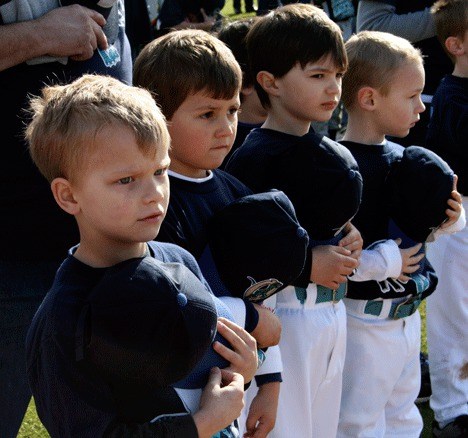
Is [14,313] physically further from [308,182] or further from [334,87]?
[334,87]

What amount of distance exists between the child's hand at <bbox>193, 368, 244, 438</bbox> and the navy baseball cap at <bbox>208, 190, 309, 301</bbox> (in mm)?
469

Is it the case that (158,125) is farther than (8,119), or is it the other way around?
(8,119)

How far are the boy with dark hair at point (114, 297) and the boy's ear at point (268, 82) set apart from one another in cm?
110

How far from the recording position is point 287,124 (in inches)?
126

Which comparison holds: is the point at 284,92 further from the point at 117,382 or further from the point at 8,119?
the point at 117,382

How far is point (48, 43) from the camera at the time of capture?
2.78m

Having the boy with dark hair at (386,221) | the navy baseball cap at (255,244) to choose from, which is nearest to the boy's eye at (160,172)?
the navy baseball cap at (255,244)

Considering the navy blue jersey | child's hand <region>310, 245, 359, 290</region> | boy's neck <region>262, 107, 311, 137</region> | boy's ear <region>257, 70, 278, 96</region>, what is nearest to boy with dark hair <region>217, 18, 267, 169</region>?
boy's ear <region>257, 70, 278, 96</region>

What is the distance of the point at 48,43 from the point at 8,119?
26cm

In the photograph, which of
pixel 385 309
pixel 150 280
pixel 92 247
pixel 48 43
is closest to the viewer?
pixel 150 280

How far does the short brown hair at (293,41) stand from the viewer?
3158mm

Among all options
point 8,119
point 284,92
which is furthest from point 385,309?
point 8,119

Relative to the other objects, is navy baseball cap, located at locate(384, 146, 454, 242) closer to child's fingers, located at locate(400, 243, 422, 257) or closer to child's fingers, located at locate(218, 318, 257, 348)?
child's fingers, located at locate(400, 243, 422, 257)

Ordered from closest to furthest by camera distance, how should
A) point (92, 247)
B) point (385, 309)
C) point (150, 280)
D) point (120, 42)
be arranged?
point (150, 280) → point (92, 247) → point (120, 42) → point (385, 309)
